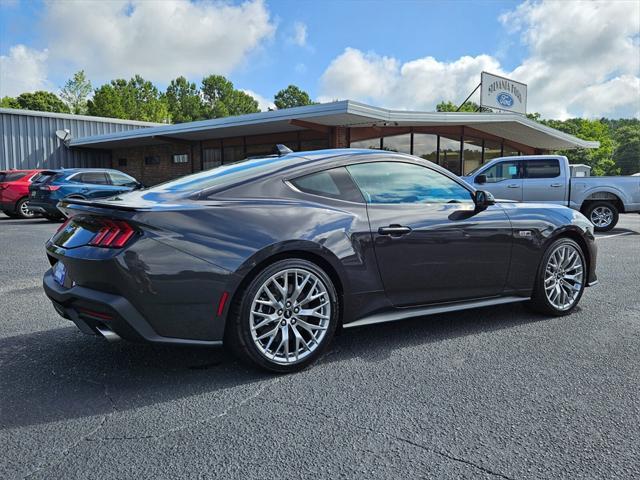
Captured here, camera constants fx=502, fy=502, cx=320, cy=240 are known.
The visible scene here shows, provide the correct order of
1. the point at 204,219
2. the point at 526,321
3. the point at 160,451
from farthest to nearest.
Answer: the point at 526,321 < the point at 204,219 < the point at 160,451

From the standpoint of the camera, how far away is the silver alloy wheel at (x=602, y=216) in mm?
12180

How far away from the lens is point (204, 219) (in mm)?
2908

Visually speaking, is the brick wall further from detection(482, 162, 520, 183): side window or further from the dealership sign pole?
detection(482, 162, 520, 183): side window

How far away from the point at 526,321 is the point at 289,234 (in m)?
2.44

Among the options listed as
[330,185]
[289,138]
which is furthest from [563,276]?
[289,138]

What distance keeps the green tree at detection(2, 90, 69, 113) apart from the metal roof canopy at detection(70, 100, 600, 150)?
163ft

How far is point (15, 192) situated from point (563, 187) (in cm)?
1501

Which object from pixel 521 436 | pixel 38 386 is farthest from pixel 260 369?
pixel 521 436

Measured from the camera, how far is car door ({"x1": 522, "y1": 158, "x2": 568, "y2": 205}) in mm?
12328

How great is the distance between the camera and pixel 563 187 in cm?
1232

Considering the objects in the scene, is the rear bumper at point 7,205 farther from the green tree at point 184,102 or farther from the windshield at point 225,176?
the green tree at point 184,102

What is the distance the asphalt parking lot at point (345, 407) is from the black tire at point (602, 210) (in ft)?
30.2

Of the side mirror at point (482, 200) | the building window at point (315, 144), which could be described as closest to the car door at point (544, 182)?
the building window at point (315, 144)

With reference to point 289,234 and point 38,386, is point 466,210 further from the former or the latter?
point 38,386
